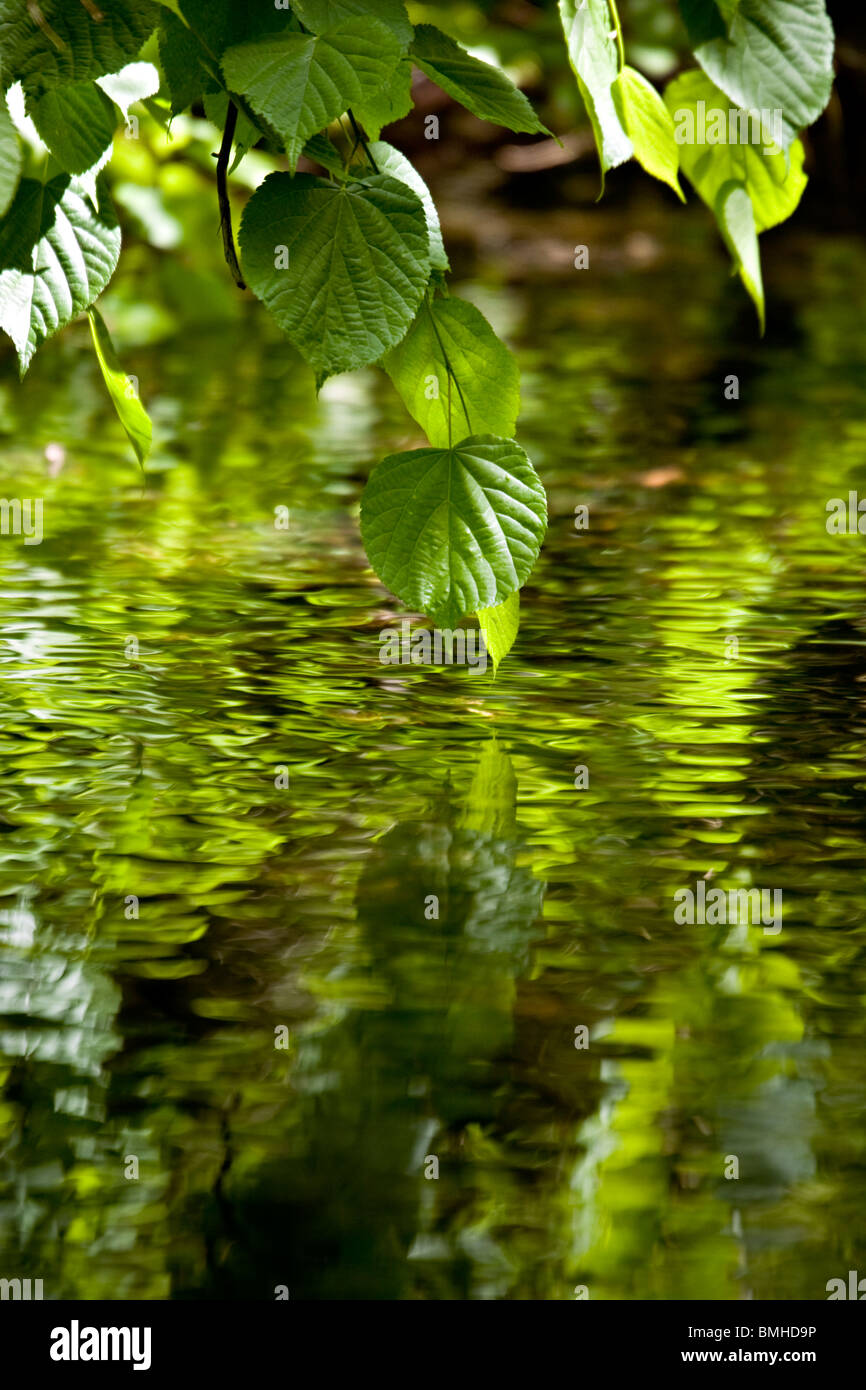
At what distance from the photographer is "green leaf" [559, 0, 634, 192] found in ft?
2.60

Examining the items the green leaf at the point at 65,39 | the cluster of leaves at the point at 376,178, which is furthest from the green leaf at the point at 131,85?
the green leaf at the point at 65,39

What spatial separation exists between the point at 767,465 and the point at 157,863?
1332 mm

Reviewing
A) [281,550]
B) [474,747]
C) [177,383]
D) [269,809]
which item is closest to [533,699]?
[474,747]

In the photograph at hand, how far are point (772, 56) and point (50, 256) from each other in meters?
0.33

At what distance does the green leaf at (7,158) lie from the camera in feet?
2.31

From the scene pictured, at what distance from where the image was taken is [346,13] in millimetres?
737

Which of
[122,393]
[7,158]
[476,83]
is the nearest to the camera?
[7,158]

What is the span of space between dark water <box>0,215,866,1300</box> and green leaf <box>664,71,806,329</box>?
1.06 feet

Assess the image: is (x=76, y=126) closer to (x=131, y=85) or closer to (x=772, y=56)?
(x=131, y=85)

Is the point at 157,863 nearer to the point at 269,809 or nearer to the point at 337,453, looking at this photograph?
the point at 269,809
